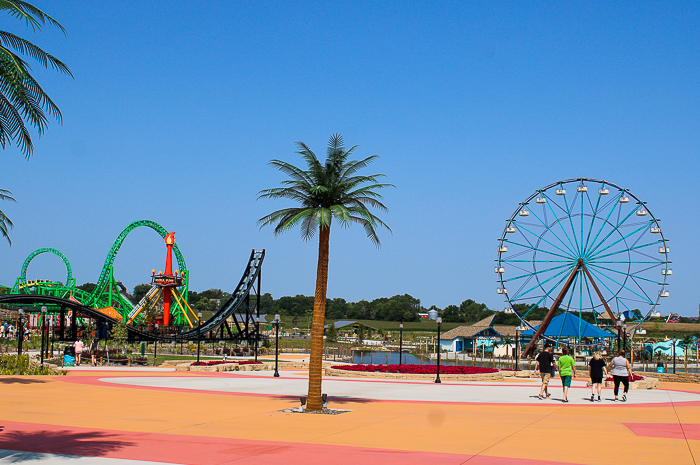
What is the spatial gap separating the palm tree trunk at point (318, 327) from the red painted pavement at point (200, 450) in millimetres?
5012

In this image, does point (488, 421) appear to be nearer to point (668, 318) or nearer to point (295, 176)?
point (295, 176)

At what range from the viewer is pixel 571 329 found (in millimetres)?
60469

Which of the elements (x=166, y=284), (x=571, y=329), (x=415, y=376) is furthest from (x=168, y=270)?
(x=415, y=376)

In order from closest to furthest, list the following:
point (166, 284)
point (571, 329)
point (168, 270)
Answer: point (571, 329)
point (166, 284)
point (168, 270)

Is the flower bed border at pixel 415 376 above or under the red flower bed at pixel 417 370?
under

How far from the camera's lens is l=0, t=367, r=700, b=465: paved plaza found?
10.3 m

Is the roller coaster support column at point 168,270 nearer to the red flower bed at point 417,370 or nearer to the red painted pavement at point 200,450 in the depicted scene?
the red flower bed at point 417,370

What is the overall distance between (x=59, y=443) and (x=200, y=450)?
2.55 metres

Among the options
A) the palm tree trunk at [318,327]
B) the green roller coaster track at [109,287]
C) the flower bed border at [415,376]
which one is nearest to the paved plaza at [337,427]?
the palm tree trunk at [318,327]

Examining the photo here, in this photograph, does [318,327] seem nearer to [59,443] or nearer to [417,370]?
[59,443]

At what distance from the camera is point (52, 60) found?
15930mm

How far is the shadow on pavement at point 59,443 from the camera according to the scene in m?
10.2

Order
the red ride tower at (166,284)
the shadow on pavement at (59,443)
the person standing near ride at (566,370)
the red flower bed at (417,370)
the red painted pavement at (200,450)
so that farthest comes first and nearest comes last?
the red ride tower at (166,284), the red flower bed at (417,370), the person standing near ride at (566,370), the shadow on pavement at (59,443), the red painted pavement at (200,450)

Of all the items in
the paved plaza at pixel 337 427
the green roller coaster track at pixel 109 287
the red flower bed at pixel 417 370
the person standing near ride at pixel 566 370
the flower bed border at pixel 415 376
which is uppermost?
the green roller coaster track at pixel 109 287
